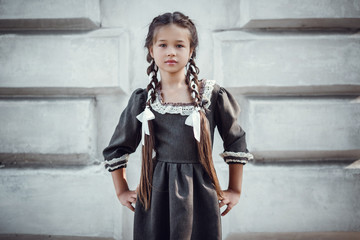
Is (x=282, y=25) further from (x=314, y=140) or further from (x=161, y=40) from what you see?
(x=161, y=40)

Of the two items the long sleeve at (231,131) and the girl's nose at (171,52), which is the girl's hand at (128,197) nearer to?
the long sleeve at (231,131)

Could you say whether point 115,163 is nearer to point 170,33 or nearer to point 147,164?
point 147,164

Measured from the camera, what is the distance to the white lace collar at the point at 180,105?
3.08 feet

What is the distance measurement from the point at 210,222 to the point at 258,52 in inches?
41.1

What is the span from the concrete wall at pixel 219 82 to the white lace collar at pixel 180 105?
21.5 inches

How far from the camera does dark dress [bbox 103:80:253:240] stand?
90 centimetres

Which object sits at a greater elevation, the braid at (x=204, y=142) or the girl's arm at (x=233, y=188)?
the braid at (x=204, y=142)

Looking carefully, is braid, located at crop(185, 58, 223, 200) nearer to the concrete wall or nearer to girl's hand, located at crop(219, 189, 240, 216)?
girl's hand, located at crop(219, 189, 240, 216)

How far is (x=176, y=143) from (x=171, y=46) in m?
0.36

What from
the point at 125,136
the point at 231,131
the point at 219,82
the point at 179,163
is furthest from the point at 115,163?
the point at 219,82

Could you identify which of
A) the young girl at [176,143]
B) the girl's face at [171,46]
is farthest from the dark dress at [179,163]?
the girl's face at [171,46]

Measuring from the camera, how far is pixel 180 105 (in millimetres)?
953

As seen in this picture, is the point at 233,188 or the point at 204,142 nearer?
the point at 204,142

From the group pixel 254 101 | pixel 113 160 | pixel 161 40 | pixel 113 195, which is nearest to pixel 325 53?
pixel 254 101
